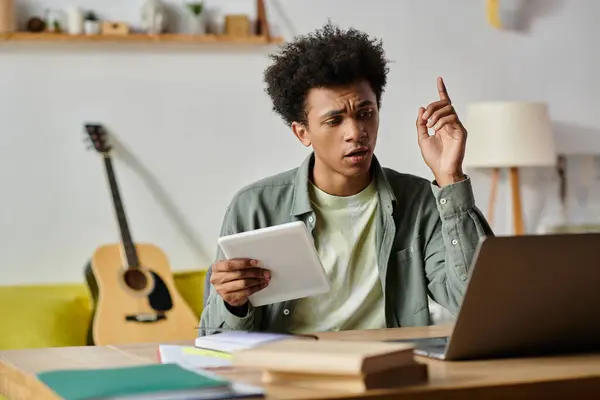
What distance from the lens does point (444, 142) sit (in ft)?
6.46

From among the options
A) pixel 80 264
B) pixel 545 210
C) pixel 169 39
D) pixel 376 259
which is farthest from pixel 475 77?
pixel 376 259

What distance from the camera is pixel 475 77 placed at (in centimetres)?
384

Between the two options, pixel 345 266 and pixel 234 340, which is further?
pixel 345 266

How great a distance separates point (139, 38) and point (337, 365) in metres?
2.53

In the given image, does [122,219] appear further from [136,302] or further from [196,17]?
[196,17]

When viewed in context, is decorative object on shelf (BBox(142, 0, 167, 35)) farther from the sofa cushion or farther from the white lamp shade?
the white lamp shade

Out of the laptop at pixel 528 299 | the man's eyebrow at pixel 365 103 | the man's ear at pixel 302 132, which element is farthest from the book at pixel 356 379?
the man's ear at pixel 302 132

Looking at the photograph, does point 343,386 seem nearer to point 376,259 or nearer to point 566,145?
point 376,259

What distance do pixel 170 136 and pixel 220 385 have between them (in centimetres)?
250

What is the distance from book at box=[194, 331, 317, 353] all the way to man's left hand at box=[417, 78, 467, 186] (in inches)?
23.6

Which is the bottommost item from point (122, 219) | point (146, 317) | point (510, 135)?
point (146, 317)

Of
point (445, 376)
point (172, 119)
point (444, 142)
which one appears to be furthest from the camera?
point (172, 119)

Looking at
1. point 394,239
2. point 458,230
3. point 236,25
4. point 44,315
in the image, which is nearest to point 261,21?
point 236,25

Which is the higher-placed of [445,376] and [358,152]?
[358,152]
